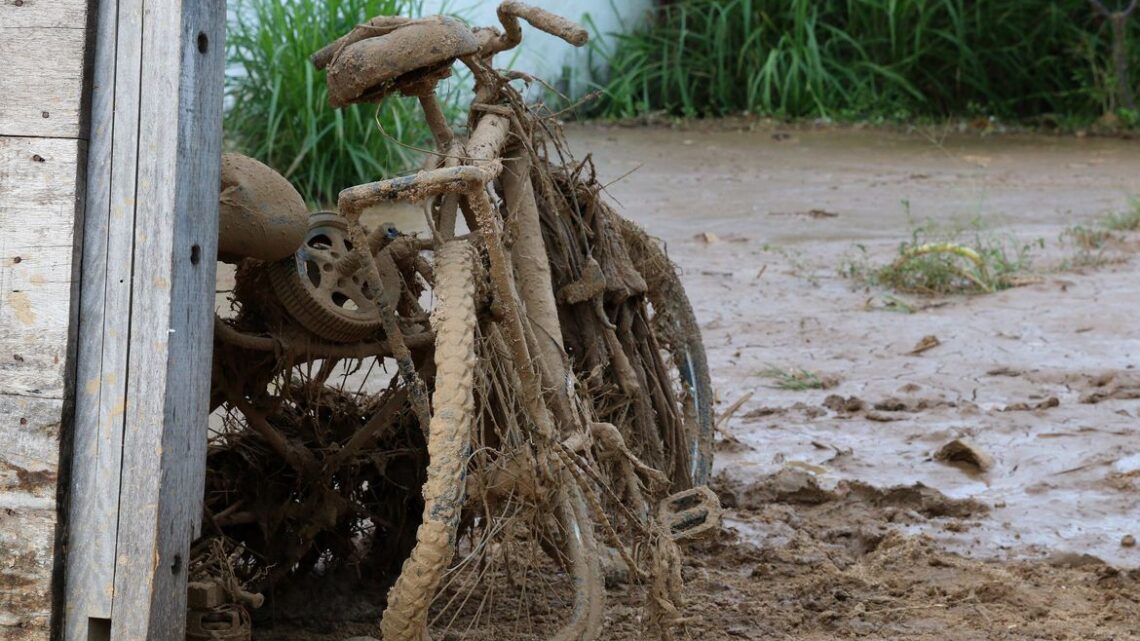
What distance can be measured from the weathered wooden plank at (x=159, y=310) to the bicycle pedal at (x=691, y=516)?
35.8 inches

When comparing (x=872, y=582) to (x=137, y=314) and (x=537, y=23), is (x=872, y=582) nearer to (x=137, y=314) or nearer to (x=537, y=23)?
(x=537, y=23)

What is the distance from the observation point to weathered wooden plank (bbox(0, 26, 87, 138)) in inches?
93.5

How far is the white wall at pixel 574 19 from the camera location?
9.84 meters

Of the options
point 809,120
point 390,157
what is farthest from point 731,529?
point 809,120

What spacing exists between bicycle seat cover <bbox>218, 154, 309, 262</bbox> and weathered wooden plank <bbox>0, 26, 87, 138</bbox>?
1.05 ft

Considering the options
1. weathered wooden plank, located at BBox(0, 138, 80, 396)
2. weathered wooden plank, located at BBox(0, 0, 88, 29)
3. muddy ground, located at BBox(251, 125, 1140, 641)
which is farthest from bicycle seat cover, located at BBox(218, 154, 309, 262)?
muddy ground, located at BBox(251, 125, 1140, 641)

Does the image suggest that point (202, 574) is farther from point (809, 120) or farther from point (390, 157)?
point (809, 120)

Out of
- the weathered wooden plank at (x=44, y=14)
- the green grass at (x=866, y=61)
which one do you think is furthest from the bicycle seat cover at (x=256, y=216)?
the green grass at (x=866, y=61)

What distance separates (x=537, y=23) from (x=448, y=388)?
1134 millimetres

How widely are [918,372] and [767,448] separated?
3.04 ft

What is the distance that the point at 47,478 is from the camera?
2375 millimetres

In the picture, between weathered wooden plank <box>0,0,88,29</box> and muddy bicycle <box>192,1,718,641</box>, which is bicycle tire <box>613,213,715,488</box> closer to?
muddy bicycle <box>192,1,718,641</box>

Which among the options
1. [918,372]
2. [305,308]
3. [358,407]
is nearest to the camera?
[305,308]

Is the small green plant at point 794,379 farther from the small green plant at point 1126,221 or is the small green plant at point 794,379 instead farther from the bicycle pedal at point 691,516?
the small green plant at point 1126,221
